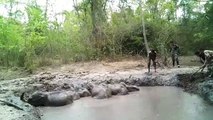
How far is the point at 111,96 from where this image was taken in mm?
15844

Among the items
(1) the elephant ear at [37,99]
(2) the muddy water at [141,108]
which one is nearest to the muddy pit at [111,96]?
(2) the muddy water at [141,108]

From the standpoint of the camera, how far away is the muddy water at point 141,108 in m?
11.6

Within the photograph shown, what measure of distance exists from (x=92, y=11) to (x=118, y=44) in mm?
3424

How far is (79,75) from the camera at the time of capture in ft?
66.7

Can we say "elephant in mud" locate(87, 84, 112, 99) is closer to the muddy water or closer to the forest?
the muddy water

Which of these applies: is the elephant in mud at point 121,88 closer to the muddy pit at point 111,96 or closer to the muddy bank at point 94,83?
the muddy bank at point 94,83

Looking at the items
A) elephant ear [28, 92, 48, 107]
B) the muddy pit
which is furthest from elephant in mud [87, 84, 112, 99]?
elephant ear [28, 92, 48, 107]

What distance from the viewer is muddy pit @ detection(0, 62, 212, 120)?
39.0ft

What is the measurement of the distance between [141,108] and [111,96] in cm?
305

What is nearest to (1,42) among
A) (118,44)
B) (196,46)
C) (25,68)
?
(25,68)

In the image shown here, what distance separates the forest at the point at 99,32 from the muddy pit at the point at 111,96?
312cm

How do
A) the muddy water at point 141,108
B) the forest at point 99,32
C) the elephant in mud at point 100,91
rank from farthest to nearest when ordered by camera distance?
the forest at point 99,32
the elephant in mud at point 100,91
the muddy water at point 141,108

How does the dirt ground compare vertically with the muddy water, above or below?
above

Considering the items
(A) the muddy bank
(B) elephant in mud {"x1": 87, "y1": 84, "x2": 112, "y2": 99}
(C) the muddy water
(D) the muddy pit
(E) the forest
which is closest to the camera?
(C) the muddy water
